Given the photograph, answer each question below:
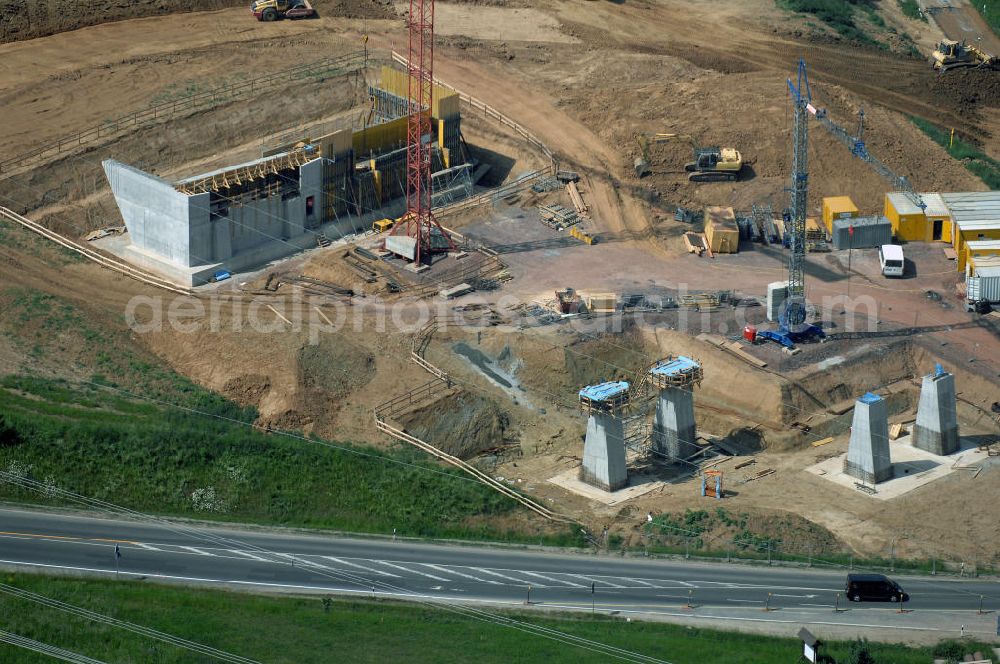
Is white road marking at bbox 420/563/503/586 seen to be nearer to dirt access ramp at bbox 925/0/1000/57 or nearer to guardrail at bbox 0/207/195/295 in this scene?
guardrail at bbox 0/207/195/295

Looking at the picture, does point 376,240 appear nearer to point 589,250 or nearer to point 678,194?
point 589,250

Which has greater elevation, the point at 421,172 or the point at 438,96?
the point at 438,96

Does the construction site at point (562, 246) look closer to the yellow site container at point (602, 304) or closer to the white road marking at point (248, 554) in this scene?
the yellow site container at point (602, 304)

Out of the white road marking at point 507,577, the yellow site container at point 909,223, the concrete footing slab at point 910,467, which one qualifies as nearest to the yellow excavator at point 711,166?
the yellow site container at point 909,223

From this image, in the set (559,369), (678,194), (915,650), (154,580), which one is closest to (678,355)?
(559,369)

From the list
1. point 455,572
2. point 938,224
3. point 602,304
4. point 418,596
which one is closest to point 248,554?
point 418,596

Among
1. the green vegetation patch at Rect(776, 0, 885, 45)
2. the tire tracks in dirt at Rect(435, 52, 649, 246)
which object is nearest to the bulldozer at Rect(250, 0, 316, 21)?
the tire tracks in dirt at Rect(435, 52, 649, 246)

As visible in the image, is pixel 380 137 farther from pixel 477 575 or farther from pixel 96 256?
pixel 477 575
